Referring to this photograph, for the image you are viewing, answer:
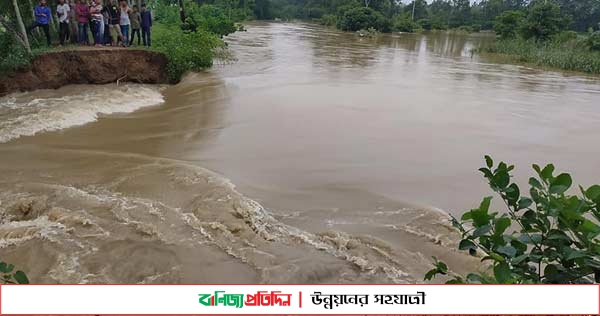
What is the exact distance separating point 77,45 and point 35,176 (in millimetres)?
6537

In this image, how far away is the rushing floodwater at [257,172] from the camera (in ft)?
13.5

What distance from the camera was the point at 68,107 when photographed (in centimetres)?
922

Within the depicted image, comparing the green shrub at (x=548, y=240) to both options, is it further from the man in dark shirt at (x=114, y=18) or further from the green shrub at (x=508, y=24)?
the green shrub at (x=508, y=24)

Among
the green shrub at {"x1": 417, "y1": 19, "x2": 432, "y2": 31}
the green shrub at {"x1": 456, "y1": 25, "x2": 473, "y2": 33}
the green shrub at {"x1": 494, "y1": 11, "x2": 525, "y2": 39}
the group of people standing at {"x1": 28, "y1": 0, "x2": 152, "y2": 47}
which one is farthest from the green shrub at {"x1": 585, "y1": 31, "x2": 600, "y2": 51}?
the green shrub at {"x1": 417, "y1": 19, "x2": 432, "y2": 31}

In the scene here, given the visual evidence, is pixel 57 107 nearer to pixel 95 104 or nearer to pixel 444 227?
pixel 95 104

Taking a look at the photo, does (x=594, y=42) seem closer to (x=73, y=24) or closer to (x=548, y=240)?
(x=73, y=24)

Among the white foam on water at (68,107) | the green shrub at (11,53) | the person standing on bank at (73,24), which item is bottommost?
the white foam on water at (68,107)

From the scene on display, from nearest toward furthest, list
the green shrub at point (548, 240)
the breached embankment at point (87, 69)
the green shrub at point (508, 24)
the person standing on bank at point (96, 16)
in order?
the green shrub at point (548, 240), the breached embankment at point (87, 69), the person standing on bank at point (96, 16), the green shrub at point (508, 24)

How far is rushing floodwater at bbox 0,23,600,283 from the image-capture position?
410 centimetres

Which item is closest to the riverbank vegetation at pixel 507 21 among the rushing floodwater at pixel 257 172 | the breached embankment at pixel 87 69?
the rushing floodwater at pixel 257 172

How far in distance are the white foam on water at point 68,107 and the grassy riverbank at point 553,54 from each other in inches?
682

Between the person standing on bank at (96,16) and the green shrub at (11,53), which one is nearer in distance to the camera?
the green shrub at (11,53)

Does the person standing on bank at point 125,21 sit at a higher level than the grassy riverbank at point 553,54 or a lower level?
higher

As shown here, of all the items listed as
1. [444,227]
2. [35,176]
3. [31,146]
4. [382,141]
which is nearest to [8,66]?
[31,146]
